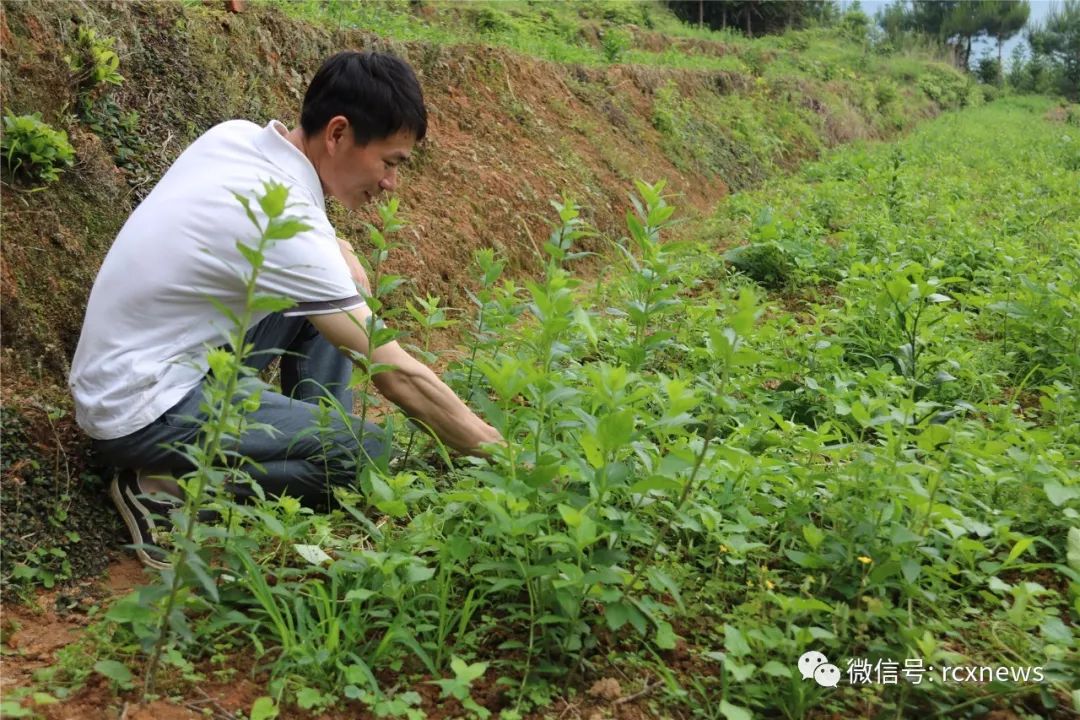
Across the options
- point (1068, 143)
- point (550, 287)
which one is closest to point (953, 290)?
point (550, 287)

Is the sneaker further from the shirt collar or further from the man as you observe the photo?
the shirt collar

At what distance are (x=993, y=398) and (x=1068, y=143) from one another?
16.0 metres

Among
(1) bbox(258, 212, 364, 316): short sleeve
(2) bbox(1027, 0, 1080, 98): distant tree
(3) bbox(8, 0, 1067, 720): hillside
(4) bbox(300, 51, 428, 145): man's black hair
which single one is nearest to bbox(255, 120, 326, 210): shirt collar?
(4) bbox(300, 51, 428, 145): man's black hair

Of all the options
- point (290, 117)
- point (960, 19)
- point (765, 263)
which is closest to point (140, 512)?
point (290, 117)

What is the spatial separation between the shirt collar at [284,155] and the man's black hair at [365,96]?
0.13 meters

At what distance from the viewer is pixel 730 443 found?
3.21 m

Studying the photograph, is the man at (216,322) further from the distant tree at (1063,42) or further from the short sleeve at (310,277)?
the distant tree at (1063,42)

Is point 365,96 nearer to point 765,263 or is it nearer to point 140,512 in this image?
point 140,512

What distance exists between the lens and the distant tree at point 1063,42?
52.6 meters

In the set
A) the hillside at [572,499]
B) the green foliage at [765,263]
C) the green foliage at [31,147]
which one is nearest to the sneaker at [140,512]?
the hillside at [572,499]

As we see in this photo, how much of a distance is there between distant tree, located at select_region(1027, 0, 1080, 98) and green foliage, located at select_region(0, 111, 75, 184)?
189 ft

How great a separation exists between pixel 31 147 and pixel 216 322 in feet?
4.19

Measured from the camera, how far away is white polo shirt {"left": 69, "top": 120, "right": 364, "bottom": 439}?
9.68ft

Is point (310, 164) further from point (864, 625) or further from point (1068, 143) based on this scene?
point (1068, 143)
